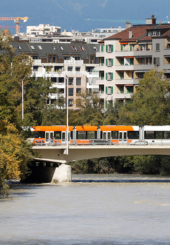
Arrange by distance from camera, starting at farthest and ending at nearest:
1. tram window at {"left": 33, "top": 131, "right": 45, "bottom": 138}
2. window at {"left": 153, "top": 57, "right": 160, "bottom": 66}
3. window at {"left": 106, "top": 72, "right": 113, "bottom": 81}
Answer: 1. window at {"left": 106, "top": 72, "right": 113, "bottom": 81}
2. window at {"left": 153, "top": 57, "right": 160, "bottom": 66}
3. tram window at {"left": 33, "top": 131, "right": 45, "bottom": 138}

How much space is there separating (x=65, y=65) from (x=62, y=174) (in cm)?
7815

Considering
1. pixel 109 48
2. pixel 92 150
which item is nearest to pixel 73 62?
pixel 109 48

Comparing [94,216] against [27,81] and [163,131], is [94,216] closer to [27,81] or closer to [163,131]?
[163,131]

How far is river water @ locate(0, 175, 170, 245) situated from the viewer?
49.8m

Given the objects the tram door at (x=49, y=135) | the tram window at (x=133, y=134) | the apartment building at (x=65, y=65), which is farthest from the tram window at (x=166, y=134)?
the apartment building at (x=65, y=65)

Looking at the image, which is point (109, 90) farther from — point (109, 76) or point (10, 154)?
point (10, 154)

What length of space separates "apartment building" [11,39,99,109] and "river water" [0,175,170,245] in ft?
256

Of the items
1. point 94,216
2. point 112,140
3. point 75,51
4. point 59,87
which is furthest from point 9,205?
point 75,51

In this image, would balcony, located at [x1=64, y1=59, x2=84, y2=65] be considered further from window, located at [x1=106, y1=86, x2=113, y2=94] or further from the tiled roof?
window, located at [x1=106, y1=86, x2=113, y2=94]

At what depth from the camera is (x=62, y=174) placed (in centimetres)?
9594

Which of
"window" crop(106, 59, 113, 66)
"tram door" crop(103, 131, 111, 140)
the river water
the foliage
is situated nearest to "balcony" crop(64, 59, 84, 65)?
"window" crop(106, 59, 113, 66)

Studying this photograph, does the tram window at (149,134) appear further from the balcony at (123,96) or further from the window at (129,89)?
the window at (129,89)

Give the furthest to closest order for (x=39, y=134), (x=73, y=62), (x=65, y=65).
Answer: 1. (x=73, y=62)
2. (x=65, y=65)
3. (x=39, y=134)

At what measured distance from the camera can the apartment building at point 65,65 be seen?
16638 centimetres
